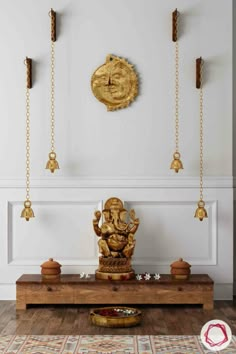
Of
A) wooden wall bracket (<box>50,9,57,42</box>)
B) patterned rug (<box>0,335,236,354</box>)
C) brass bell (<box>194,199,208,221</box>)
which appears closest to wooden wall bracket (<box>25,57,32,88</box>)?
wooden wall bracket (<box>50,9,57,42</box>)

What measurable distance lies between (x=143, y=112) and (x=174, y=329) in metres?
2.06

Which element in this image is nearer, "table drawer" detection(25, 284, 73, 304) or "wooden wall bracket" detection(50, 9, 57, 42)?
"table drawer" detection(25, 284, 73, 304)

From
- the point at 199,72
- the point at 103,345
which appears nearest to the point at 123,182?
the point at 199,72

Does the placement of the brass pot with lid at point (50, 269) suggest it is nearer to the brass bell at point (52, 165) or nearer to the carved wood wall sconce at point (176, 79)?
the brass bell at point (52, 165)

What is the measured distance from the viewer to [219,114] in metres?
6.14

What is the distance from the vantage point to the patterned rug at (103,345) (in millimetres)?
4172

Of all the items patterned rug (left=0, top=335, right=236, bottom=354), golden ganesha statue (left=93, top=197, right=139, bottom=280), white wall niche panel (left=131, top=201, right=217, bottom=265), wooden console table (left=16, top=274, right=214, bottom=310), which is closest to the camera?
patterned rug (left=0, top=335, right=236, bottom=354)

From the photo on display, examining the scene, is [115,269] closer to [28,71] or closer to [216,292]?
[216,292]

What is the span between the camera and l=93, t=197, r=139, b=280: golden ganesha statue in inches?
227

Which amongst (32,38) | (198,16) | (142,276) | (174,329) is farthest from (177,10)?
(174,329)

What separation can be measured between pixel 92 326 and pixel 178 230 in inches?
60.7

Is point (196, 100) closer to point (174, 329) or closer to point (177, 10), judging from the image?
point (177, 10)

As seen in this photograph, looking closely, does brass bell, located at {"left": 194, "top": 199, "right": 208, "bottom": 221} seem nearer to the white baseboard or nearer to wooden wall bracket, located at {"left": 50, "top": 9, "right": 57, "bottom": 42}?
the white baseboard

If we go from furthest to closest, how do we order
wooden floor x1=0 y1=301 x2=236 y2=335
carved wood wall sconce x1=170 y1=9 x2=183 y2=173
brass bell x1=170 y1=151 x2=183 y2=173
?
carved wood wall sconce x1=170 y1=9 x2=183 y2=173 < brass bell x1=170 y1=151 x2=183 y2=173 < wooden floor x1=0 y1=301 x2=236 y2=335
